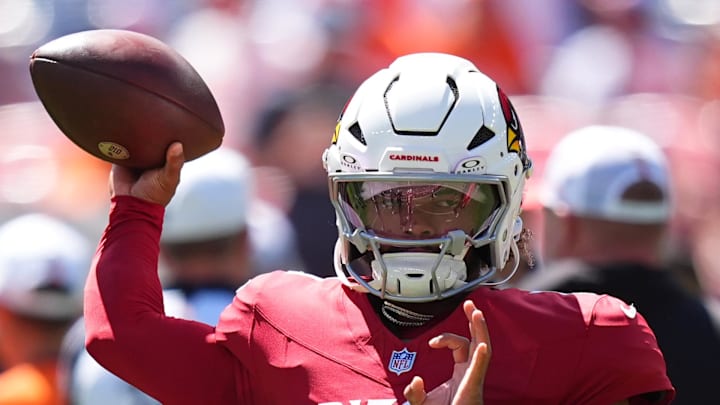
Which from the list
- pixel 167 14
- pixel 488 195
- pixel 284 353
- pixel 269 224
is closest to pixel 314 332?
pixel 284 353

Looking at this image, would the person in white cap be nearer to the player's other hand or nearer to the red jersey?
the red jersey

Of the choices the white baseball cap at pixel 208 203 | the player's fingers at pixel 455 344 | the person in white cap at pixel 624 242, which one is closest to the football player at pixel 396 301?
the player's fingers at pixel 455 344

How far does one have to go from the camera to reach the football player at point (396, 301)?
6.97 ft

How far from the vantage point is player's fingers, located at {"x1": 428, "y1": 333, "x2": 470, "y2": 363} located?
1943 millimetres

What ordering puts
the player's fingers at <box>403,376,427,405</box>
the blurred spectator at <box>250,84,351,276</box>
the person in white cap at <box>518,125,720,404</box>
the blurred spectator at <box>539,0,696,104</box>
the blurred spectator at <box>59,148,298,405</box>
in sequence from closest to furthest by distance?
the player's fingers at <box>403,376,427,405</box>
the person in white cap at <box>518,125,720,404</box>
the blurred spectator at <box>59,148,298,405</box>
the blurred spectator at <box>250,84,351,276</box>
the blurred spectator at <box>539,0,696,104</box>

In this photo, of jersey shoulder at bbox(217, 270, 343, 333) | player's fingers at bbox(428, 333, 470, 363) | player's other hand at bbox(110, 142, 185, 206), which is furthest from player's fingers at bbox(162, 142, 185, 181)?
player's fingers at bbox(428, 333, 470, 363)

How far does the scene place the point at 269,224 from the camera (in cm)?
544

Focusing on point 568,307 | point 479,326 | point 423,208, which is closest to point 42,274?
point 423,208

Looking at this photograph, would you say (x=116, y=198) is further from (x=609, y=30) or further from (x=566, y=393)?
(x=609, y=30)

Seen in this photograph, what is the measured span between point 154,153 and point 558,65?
14.1 ft

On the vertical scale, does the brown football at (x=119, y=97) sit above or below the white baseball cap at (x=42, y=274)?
above

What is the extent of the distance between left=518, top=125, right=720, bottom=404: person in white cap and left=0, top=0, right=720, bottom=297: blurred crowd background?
1.79 m

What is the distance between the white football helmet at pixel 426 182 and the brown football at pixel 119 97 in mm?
305

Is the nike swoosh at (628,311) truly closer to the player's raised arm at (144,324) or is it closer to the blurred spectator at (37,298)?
the player's raised arm at (144,324)
